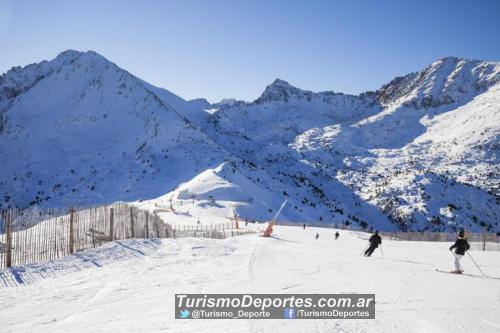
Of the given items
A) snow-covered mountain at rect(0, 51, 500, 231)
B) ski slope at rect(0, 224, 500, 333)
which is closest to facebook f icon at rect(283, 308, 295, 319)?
ski slope at rect(0, 224, 500, 333)

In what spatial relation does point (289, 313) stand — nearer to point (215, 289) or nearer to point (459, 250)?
point (215, 289)

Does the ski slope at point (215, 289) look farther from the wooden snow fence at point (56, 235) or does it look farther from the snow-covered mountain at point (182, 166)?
the snow-covered mountain at point (182, 166)

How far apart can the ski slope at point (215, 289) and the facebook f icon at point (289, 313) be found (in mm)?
326

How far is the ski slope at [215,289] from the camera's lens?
25.8 ft

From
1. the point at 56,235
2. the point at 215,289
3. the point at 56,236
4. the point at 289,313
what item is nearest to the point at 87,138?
the point at 56,235

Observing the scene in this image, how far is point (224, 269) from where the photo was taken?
13.8 m

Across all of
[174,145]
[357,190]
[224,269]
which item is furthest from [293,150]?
[224,269]

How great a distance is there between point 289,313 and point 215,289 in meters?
2.68

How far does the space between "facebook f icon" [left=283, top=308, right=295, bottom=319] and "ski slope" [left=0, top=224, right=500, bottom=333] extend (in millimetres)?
326

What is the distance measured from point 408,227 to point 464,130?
95.2 meters

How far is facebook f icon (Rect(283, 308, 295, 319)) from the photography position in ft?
27.2

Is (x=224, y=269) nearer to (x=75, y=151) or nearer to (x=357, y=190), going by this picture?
(x=75, y=151)

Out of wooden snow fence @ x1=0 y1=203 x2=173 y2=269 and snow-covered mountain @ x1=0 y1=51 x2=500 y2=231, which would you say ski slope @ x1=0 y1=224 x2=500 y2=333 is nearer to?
wooden snow fence @ x1=0 y1=203 x2=173 y2=269

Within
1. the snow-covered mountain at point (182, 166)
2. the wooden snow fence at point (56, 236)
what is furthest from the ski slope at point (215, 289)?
the snow-covered mountain at point (182, 166)
